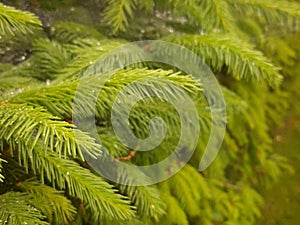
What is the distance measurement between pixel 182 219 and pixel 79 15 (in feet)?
3.45

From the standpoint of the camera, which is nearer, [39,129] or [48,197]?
[39,129]

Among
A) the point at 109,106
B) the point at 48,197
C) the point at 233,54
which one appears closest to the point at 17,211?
the point at 48,197

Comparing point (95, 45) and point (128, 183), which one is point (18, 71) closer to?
point (95, 45)

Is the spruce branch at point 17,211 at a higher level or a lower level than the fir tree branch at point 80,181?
lower

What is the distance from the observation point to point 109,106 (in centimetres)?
133

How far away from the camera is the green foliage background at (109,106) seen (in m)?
1.12

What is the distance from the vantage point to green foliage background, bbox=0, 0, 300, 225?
1.12 meters

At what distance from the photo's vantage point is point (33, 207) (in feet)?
3.75

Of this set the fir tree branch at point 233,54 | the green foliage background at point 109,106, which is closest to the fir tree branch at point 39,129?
the green foliage background at point 109,106

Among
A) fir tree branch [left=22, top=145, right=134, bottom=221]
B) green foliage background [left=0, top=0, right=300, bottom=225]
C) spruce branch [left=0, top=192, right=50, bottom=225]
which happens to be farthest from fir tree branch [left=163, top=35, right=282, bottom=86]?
spruce branch [left=0, top=192, right=50, bottom=225]

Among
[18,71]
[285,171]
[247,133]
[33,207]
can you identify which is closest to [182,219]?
[33,207]

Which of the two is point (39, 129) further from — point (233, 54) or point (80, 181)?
point (233, 54)

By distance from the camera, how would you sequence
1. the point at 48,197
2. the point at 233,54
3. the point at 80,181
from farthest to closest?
the point at 233,54
the point at 48,197
the point at 80,181

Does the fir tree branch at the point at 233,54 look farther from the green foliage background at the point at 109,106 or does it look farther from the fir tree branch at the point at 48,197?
the fir tree branch at the point at 48,197
